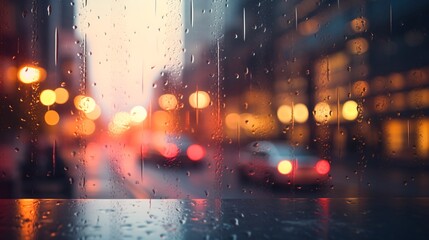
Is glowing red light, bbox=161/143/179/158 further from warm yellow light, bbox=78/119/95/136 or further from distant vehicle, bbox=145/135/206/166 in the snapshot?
warm yellow light, bbox=78/119/95/136

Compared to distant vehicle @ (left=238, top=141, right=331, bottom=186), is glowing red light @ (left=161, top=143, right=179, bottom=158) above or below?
above

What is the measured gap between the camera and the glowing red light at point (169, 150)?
16.0 ft

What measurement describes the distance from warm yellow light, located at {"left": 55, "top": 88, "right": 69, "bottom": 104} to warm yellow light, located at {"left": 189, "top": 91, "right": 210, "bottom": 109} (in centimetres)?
153

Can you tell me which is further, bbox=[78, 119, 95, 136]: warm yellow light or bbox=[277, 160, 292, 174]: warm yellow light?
bbox=[277, 160, 292, 174]: warm yellow light

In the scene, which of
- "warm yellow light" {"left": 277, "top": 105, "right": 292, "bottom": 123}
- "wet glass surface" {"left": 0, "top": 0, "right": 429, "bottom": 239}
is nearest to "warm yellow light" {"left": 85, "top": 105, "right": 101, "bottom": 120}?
"wet glass surface" {"left": 0, "top": 0, "right": 429, "bottom": 239}

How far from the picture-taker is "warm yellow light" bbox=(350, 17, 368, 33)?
16.9ft

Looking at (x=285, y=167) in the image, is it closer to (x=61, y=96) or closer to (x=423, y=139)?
(x=423, y=139)

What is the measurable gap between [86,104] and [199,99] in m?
1.41

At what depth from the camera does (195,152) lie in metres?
5.25

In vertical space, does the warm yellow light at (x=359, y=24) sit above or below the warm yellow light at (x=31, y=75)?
above

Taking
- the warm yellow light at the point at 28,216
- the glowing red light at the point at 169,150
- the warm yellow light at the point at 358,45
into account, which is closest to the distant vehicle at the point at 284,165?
the glowing red light at the point at 169,150

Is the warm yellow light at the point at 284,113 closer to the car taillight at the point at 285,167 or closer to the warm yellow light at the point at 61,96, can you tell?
the car taillight at the point at 285,167

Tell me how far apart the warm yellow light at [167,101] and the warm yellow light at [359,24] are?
101 inches

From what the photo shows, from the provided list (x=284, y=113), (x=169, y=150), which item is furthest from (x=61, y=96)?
(x=284, y=113)
